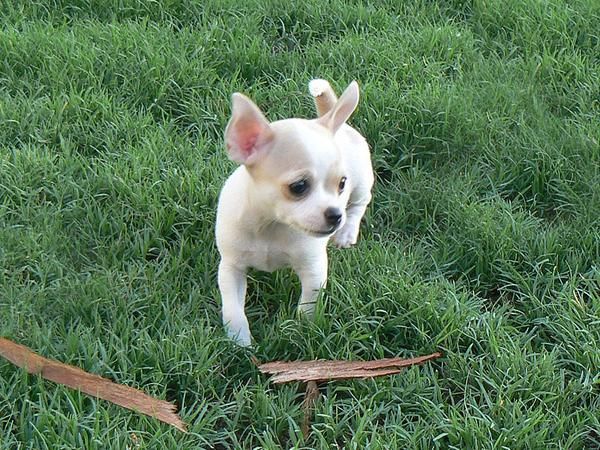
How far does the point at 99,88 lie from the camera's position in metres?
3.95

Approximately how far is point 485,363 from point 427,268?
532mm

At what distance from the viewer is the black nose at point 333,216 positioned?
8.14ft

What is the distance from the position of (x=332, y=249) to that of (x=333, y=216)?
2.26 ft

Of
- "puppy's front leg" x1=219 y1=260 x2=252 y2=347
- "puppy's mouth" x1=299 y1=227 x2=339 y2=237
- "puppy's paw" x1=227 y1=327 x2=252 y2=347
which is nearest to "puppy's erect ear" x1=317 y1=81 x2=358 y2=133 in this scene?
"puppy's mouth" x1=299 y1=227 x2=339 y2=237

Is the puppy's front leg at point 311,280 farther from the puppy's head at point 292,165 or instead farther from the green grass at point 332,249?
the puppy's head at point 292,165

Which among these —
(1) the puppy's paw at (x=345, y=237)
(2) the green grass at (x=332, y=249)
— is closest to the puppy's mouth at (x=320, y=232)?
(2) the green grass at (x=332, y=249)

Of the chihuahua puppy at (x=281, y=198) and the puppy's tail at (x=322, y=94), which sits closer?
the chihuahua puppy at (x=281, y=198)

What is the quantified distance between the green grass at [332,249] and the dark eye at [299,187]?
0.49 meters

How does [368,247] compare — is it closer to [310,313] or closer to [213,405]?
[310,313]

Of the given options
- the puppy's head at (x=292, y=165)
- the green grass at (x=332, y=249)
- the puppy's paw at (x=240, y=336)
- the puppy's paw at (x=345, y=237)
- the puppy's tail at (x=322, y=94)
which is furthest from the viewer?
the puppy's paw at (x=345, y=237)

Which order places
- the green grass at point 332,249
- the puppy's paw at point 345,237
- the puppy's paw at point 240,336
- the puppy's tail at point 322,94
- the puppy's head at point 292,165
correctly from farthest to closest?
the puppy's paw at point 345,237, the puppy's tail at point 322,94, the puppy's paw at point 240,336, the green grass at point 332,249, the puppy's head at point 292,165

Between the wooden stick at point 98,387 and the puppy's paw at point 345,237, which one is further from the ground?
the wooden stick at point 98,387

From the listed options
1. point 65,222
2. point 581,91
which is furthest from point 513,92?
point 65,222

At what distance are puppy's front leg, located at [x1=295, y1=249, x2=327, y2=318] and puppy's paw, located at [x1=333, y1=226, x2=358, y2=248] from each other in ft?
1.02
